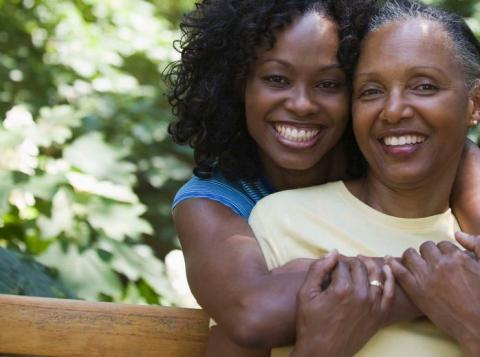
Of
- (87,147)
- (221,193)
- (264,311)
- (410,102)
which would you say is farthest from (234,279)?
(87,147)

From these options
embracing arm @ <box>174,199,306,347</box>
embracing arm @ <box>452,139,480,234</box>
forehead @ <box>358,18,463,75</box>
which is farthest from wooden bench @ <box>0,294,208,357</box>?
forehead @ <box>358,18,463,75</box>

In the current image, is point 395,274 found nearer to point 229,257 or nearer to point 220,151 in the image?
point 229,257

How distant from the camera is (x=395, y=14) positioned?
7.69ft

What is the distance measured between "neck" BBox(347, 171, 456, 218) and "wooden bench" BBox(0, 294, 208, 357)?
0.58 meters

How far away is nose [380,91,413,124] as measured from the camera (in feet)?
7.30

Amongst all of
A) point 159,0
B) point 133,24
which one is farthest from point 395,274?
point 159,0

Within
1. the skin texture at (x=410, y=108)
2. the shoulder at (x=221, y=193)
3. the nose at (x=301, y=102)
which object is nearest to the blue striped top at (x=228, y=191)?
the shoulder at (x=221, y=193)

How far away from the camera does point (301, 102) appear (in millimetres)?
2488

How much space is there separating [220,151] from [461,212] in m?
0.71

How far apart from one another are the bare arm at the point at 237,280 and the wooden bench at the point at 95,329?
251 millimetres

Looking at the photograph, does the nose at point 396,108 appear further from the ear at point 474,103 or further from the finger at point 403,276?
the finger at point 403,276

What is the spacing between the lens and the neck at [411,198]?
2.38 m

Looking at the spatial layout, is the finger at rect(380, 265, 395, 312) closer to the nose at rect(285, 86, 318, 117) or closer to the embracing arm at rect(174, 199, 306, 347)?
the embracing arm at rect(174, 199, 306, 347)

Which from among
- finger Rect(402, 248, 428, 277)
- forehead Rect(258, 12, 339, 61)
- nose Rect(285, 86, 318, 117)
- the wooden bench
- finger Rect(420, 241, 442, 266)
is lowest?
the wooden bench
